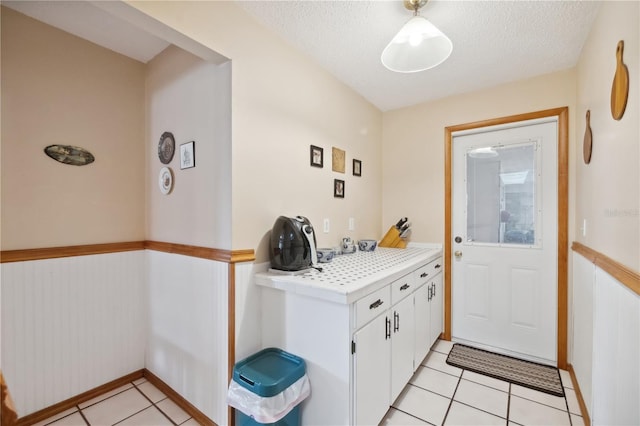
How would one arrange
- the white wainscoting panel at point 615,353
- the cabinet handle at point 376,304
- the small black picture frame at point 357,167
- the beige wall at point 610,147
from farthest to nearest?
the small black picture frame at point 357,167 → the cabinet handle at point 376,304 → the beige wall at point 610,147 → the white wainscoting panel at point 615,353

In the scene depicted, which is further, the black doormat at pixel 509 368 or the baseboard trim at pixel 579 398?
the black doormat at pixel 509 368

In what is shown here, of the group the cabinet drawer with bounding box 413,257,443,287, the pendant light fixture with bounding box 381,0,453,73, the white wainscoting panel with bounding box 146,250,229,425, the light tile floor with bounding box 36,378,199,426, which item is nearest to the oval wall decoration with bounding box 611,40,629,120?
the pendant light fixture with bounding box 381,0,453,73

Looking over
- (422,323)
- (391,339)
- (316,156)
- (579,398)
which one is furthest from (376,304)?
(579,398)

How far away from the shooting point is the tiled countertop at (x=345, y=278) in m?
1.39

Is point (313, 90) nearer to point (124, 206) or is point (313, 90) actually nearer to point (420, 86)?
point (420, 86)

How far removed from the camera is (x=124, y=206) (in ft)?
7.09

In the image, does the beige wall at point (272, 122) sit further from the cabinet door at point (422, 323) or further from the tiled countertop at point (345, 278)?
the cabinet door at point (422, 323)

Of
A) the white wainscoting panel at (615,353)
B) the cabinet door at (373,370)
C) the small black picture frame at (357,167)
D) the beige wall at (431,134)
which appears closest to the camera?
the white wainscoting panel at (615,353)

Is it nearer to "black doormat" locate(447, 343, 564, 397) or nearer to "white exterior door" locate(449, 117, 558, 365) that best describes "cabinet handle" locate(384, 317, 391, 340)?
"black doormat" locate(447, 343, 564, 397)

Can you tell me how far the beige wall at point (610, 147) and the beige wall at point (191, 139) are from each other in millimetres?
1852

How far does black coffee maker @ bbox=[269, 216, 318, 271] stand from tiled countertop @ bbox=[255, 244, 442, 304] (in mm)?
64

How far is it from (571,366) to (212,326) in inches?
109

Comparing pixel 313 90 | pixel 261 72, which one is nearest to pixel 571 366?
pixel 313 90

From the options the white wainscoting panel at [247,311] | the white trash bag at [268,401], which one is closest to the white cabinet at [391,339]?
the white trash bag at [268,401]
